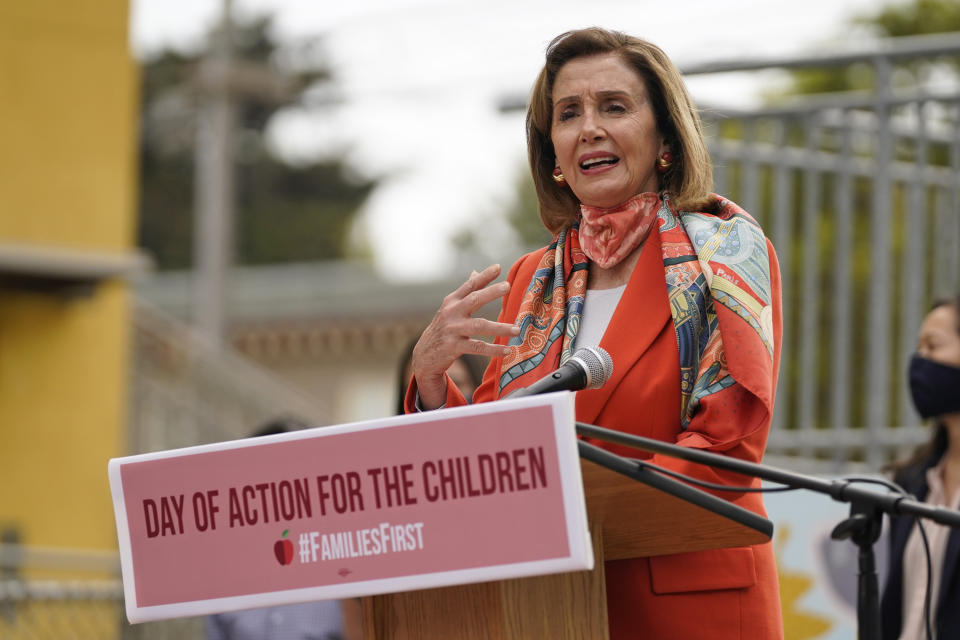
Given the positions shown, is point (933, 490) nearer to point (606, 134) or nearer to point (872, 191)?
point (872, 191)

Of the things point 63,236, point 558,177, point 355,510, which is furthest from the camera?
point 63,236

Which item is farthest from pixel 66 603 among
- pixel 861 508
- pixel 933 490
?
pixel 861 508

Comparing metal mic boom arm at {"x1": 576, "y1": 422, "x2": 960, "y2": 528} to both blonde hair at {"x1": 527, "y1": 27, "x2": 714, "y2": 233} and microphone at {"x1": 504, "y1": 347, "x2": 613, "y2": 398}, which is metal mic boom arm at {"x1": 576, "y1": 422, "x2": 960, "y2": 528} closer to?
microphone at {"x1": 504, "y1": 347, "x2": 613, "y2": 398}

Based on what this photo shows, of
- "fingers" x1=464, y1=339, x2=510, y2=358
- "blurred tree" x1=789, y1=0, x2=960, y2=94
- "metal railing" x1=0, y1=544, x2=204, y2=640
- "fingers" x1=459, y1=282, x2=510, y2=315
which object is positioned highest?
"blurred tree" x1=789, y1=0, x2=960, y2=94

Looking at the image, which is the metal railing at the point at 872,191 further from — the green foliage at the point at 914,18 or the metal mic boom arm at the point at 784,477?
the green foliage at the point at 914,18

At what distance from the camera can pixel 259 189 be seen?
4228 centimetres

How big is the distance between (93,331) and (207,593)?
10198 mm

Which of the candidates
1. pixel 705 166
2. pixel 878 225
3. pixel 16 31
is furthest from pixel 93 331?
pixel 705 166

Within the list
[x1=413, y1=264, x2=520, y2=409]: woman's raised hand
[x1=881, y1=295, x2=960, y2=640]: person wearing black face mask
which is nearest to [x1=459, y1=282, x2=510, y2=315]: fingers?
[x1=413, y1=264, x2=520, y2=409]: woman's raised hand

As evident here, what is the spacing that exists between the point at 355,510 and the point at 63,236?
10022 millimetres

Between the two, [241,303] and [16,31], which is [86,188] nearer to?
[16,31]

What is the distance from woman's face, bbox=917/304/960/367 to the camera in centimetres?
438

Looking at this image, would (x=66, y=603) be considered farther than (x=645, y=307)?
Yes

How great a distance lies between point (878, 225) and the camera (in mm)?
A: 5629
